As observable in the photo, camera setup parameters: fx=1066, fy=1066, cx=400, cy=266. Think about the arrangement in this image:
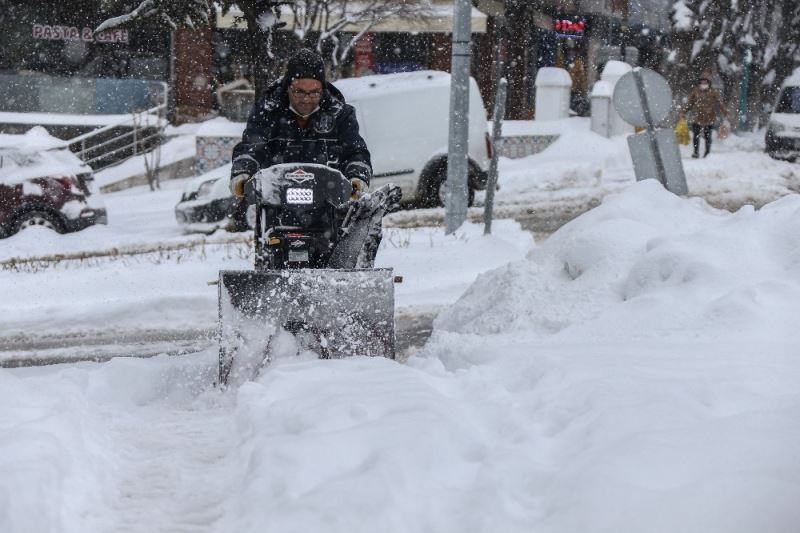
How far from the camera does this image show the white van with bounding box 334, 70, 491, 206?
16328 mm

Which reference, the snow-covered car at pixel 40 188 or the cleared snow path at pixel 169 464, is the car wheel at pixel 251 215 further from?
the snow-covered car at pixel 40 188

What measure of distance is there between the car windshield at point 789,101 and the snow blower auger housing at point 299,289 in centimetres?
2280

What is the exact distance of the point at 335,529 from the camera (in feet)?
11.2

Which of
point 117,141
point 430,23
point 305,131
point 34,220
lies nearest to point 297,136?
point 305,131

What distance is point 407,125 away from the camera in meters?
16.5

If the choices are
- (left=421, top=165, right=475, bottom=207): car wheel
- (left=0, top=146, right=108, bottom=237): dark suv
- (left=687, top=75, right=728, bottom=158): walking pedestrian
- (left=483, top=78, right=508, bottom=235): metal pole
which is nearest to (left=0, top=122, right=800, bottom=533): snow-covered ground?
(left=483, top=78, right=508, bottom=235): metal pole

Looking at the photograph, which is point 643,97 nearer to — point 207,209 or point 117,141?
point 207,209

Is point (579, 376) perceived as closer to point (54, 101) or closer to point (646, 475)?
point (646, 475)

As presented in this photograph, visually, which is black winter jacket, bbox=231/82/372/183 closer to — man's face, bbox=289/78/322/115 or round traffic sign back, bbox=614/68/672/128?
man's face, bbox=289/78/322/115

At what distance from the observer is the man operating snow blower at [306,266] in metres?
5.71

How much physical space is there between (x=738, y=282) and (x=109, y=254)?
32.7 feet

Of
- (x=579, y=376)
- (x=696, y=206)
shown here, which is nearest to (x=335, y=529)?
(x=579, y=376)

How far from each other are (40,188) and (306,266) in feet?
35.9

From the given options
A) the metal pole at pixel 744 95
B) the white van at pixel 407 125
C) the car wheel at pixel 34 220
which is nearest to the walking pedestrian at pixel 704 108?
the white van at pixel 407 125
